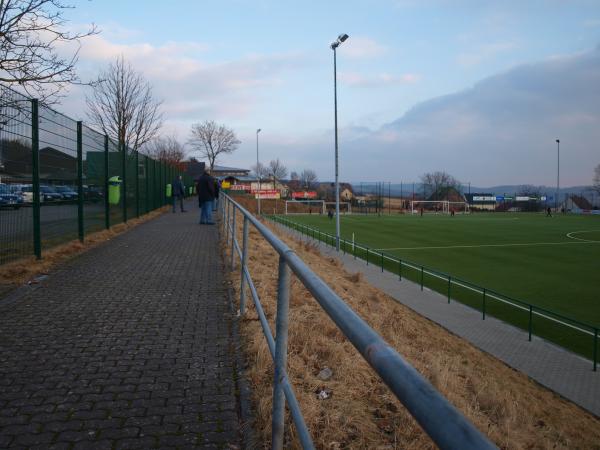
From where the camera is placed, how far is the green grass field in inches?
711

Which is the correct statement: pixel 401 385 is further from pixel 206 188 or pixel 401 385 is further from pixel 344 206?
pixel 344 206

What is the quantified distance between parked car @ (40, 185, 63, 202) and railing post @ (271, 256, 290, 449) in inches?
289

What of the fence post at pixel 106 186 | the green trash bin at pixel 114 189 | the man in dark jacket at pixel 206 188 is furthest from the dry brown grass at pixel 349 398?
the man in dark jacket at pixel 206 188

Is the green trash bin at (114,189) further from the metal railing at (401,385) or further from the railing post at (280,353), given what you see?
the metal railing at (401,385)

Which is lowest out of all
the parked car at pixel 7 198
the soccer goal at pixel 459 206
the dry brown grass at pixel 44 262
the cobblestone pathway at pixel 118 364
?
the soccer goal at pixel 459 206

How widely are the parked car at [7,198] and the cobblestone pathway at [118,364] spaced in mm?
1152

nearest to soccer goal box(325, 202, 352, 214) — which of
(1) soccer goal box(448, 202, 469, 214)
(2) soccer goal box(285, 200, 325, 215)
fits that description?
(2) soccer goal box(285, 200, 325, 215)

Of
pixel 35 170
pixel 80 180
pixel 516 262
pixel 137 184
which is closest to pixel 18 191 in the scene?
pixel 35 170

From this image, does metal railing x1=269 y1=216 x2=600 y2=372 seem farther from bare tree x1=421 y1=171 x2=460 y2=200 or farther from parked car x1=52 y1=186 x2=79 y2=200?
bare tree x1=421 y1=171 x2=460 y2=200

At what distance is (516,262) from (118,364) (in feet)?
95.1

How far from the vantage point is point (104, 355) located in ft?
14.5

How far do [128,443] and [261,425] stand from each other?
749mm

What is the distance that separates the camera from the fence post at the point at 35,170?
8.18 m

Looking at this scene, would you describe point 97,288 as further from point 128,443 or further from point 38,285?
point 128,443
